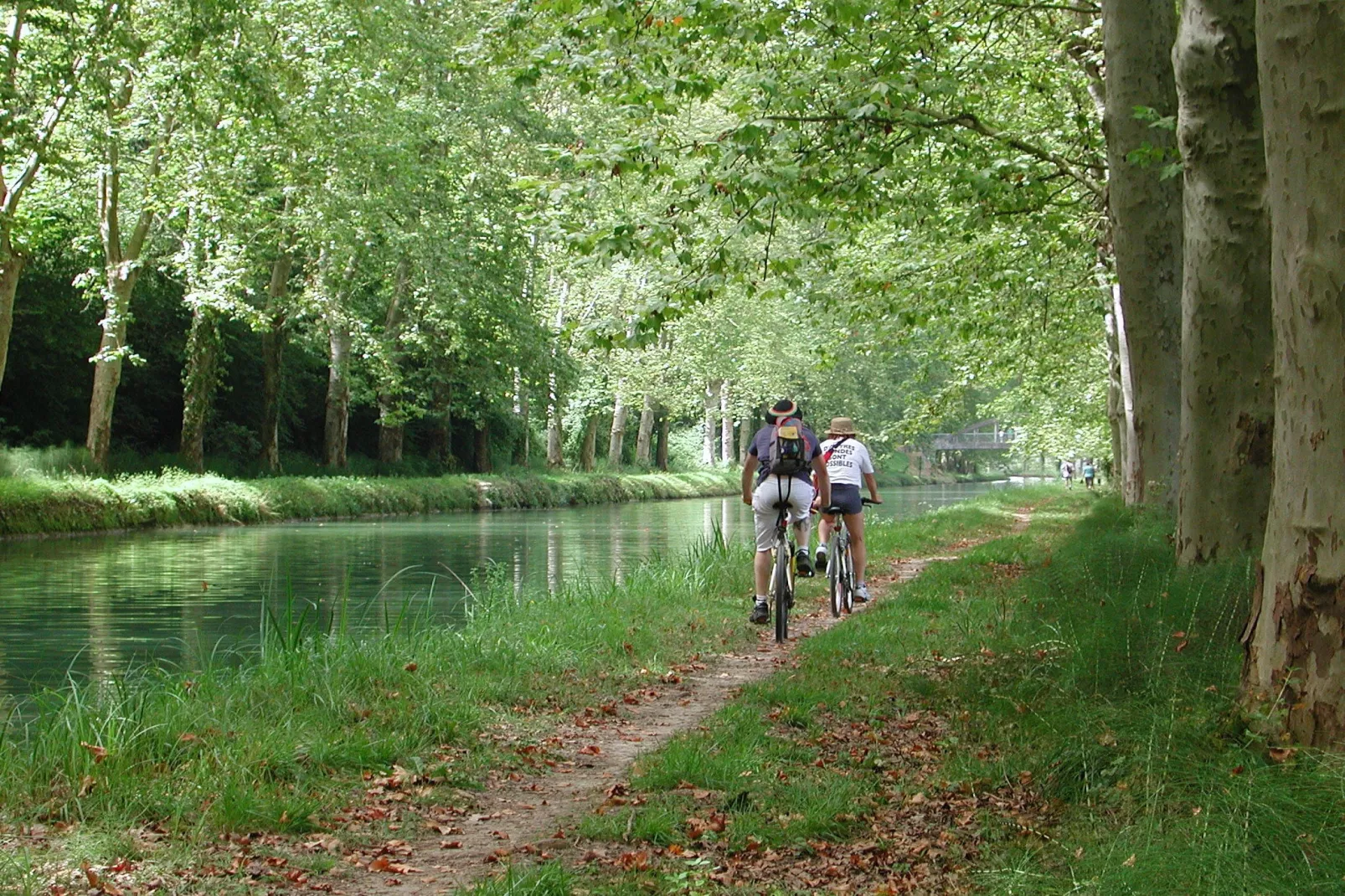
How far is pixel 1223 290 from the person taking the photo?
9438 mm

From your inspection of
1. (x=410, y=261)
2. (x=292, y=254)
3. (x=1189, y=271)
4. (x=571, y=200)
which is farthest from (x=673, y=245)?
(x=292, y=254)

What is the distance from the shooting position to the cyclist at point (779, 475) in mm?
10820

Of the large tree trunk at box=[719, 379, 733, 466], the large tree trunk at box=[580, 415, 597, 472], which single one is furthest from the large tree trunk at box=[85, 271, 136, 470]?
the large tree trunk at box=[719, 379, 733, 466]

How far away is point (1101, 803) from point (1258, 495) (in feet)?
16.8

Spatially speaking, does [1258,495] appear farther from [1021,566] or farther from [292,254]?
[292,254]

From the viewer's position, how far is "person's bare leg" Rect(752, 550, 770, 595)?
11469 millimetres

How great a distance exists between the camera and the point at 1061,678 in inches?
274

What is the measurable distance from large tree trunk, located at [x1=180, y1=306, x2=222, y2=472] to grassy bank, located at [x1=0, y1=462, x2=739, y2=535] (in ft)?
5.79

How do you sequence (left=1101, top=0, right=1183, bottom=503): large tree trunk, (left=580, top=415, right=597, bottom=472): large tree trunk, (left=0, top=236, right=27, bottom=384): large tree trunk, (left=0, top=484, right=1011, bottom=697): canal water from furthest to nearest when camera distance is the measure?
(left=580, top=415, right=597, bottom=472): large tree trunk < (left=0, top=236, right=27, bottom=384): large tree trunk < (left=1101, top=0, right=1183, bottom=503): large tree trunk < (left=0, top=484, right=1011, bottom=697): canal water

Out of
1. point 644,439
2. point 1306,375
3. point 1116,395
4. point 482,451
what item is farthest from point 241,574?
point 644,439

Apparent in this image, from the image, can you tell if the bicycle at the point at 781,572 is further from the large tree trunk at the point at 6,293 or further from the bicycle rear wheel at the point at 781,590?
the large tree trunk at the point at 6,293

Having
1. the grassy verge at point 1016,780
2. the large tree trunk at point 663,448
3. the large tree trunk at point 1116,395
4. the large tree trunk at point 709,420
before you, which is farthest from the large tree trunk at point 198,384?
the large tree trunk at point 663,448

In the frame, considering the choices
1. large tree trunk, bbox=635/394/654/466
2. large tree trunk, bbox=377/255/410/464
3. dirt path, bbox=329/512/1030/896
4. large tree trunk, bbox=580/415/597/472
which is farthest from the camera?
large tree trunk, bbox=635/394/654/466

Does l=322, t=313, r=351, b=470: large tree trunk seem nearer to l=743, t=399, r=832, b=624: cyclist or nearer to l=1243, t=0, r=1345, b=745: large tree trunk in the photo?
l=743, t=399, r=832, b=624: cyclist
